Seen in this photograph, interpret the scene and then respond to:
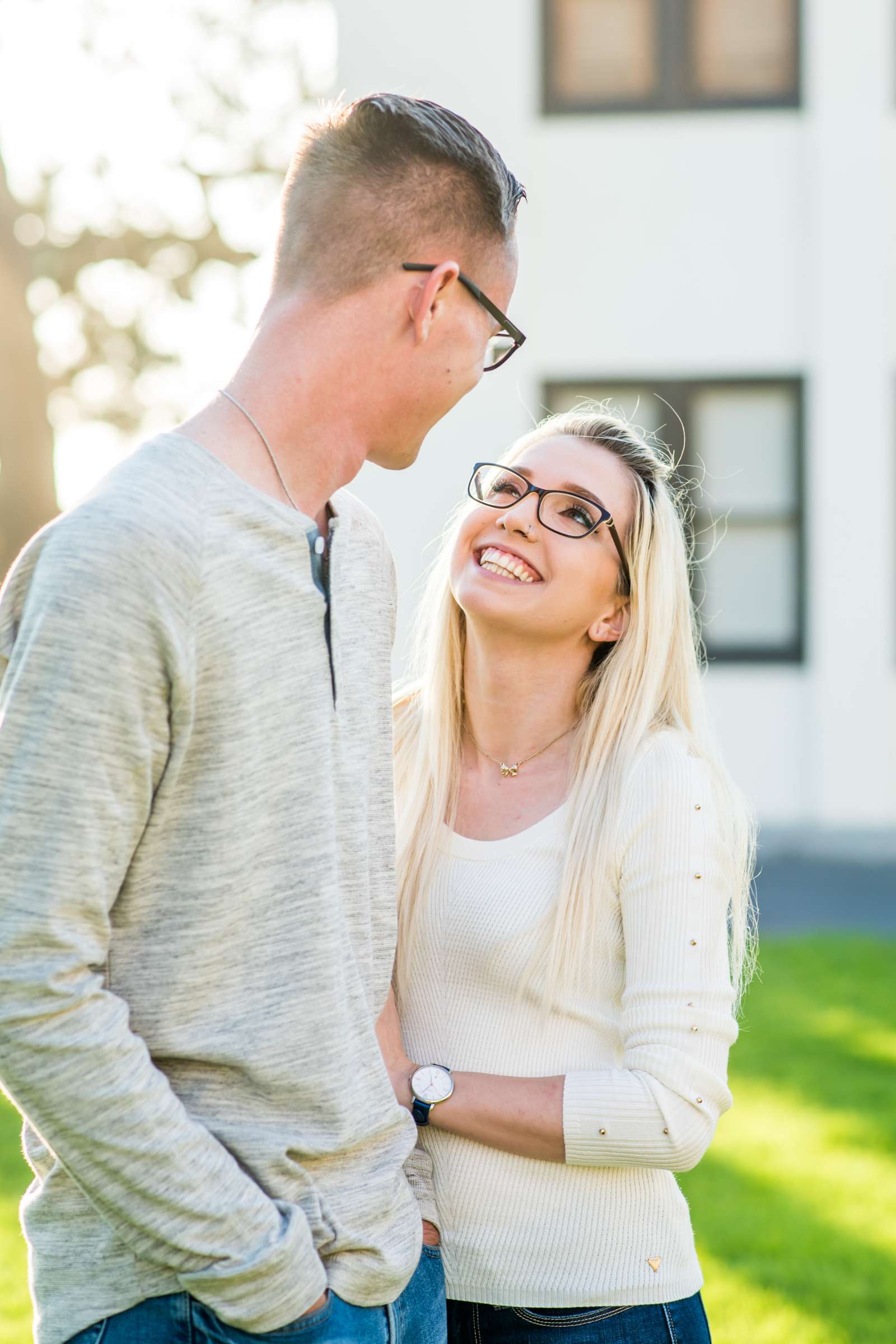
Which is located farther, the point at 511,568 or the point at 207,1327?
the point at 511,568

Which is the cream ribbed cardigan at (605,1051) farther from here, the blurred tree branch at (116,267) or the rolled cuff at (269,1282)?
the blurred tree branch at (116,267)

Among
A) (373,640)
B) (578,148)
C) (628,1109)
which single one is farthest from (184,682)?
(578,148)

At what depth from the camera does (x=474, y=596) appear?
260 cm

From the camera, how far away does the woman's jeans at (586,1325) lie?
2.20 m

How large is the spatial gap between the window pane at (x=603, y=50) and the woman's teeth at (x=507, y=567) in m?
8.12

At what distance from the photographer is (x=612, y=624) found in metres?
2.71

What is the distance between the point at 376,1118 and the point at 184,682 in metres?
0.64

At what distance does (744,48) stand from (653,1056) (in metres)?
9.24

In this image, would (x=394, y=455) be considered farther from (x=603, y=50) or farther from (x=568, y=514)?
(x=603, y=50)

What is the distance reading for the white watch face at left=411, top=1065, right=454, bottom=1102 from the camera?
218 cm

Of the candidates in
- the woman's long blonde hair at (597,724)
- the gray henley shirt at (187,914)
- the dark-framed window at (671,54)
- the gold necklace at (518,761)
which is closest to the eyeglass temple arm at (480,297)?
the gray henley shirt at (187,914)

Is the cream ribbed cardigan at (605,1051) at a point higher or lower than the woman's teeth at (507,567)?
lower

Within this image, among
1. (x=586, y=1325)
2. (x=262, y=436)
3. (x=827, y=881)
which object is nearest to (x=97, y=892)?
(x=262, y=436)

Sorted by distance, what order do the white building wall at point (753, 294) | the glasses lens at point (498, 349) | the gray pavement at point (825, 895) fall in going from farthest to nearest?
the white building wall at point (753, 294)
the gray pavement at point (825, 895)
the glasses lens at point (498, 349)
